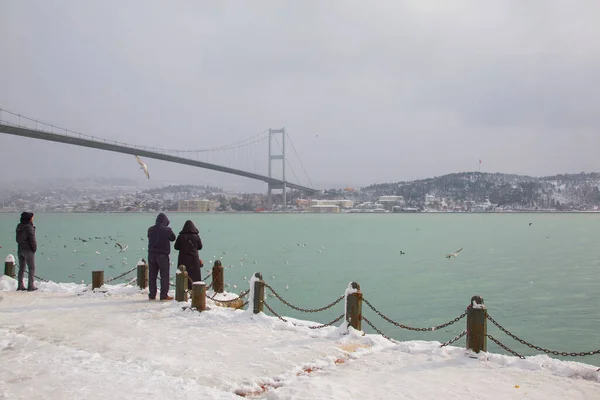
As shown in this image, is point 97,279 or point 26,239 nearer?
point 26,239

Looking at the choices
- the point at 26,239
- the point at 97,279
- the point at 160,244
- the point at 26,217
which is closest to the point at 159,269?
the point at 160,244

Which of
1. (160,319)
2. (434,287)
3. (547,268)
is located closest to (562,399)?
(160,319)

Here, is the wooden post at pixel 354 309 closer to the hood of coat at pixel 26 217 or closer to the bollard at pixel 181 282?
the bollard at pixel 181 282

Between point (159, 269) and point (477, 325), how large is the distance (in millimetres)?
4987

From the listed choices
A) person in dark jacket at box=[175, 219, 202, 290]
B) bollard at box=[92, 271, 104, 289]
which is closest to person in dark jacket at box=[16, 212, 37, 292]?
bollard at box=[92, 271, 104, 289]

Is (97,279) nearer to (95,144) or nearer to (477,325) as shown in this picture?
(477,325)

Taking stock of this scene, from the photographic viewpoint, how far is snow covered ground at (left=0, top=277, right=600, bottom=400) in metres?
4.11

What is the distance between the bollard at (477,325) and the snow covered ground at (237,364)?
11cm

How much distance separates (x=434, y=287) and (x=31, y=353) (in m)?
15.1

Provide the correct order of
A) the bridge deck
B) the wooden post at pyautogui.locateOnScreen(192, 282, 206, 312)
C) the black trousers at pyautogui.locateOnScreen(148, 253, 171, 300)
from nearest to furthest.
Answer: the wooden post at pyautogui.locateOnScreen(192, 282, 206, 312)
the black trousers at pyautogui.locateOnScreen(148, 253, 171, 300)
the bridge deck

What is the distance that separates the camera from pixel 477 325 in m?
5.20

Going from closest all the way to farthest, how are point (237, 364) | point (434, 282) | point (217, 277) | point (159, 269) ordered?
point (237, 364) < point (159, 269) < point (217, 277) < point (434, 282)

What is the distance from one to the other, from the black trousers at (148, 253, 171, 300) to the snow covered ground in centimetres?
101

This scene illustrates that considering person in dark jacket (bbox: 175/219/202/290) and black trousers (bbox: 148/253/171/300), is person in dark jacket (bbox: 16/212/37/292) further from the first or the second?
person in dark jacket (bbox: 175/219/202/290)
